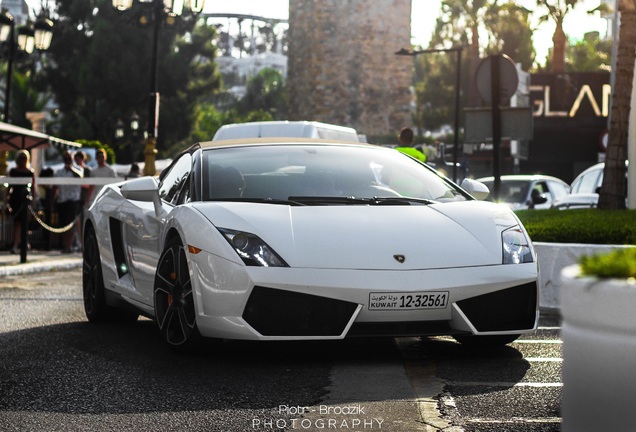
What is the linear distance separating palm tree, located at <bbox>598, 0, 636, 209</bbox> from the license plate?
26.6 feet

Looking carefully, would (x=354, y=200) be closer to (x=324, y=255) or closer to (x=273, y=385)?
(x=324, y=255)

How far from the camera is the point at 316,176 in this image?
805 centimetres

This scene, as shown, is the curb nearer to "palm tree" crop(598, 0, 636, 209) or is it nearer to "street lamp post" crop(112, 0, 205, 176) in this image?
"street lamp post" crop(112, 0, 205, 176)

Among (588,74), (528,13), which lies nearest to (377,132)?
(528,13)

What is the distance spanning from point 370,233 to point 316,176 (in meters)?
0.98

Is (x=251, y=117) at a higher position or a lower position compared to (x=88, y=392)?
lower

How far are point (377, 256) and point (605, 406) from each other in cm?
362

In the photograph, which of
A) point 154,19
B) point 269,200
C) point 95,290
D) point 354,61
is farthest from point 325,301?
point 354,61

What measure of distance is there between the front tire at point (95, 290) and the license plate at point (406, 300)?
307 centimetres

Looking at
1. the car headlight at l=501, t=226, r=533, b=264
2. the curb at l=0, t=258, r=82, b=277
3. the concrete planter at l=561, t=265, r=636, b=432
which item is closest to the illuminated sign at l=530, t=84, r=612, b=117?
the curb at l=0, t=258, r=82, b=277

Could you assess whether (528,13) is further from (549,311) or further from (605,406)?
(605,406)

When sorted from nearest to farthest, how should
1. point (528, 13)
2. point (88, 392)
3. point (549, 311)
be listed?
point (88, 392) < point (549, 311) < point (528, 13)

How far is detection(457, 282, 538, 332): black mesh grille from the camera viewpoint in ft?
23.2

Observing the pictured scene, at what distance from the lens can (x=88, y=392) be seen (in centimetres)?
617
